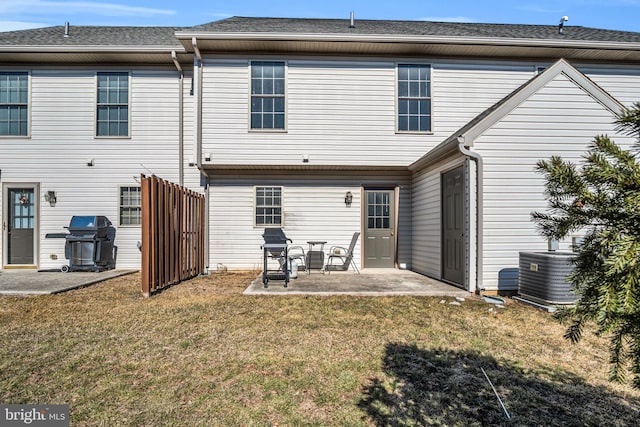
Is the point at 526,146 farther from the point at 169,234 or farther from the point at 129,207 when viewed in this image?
the point at 129,207

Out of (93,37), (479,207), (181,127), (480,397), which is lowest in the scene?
(480,397)

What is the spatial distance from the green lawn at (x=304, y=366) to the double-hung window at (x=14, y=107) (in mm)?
6532

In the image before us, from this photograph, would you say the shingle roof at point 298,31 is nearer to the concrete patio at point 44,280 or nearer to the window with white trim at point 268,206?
the window with white trim at point 268,206

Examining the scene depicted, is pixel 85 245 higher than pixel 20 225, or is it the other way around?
pixel 20 225

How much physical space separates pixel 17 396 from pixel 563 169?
3742mm

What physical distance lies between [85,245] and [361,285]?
6955 mm

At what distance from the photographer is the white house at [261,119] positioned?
898 centimetres

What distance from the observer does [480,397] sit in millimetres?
2742

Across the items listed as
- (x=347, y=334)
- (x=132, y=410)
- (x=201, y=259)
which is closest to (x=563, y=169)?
(x=132, y=410)

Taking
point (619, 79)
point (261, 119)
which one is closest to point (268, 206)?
point (261, 119)

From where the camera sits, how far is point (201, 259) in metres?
9.02

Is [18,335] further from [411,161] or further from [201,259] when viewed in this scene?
[411,161]

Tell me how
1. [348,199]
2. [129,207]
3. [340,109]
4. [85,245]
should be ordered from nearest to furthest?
[85,245] < [340,109] < [348,199] < [129,207]

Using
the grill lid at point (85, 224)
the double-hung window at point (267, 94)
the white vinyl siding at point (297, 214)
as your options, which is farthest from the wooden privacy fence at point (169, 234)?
the grill lid at point (85, 224)
